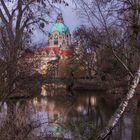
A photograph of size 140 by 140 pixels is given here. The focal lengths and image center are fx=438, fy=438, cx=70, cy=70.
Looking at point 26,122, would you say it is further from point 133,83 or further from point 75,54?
point 75,54

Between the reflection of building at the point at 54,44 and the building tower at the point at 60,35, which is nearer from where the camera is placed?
the building tower at the point at 60,35

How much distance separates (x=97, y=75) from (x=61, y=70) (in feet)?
38.0

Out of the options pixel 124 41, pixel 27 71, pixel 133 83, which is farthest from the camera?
pixel 124 41

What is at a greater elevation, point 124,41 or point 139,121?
point 124,41

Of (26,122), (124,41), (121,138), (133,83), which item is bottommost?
(121,138)

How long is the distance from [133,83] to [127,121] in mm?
14953

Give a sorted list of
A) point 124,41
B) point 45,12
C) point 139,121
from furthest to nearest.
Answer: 1. point 139,121
2. point 124,41
3. point 45,12

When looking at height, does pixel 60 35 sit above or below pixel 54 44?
below

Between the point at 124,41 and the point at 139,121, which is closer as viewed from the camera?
the point at 124,41

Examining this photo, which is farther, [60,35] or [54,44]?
[54,44]

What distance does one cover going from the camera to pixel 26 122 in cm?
1163

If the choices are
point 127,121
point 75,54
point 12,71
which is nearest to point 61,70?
point 75,54

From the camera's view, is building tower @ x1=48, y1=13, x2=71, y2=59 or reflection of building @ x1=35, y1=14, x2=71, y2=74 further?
reflection of building @ x1=35, y1=14, x2=71, y2=74

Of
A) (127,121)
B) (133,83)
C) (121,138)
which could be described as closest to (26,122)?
(133,83)
